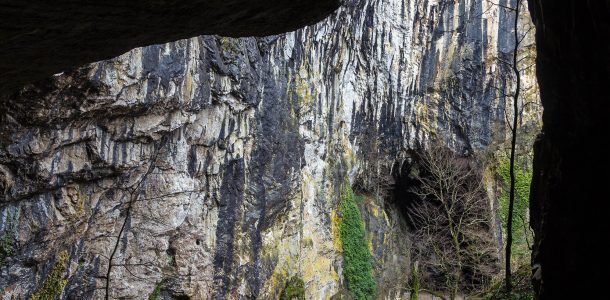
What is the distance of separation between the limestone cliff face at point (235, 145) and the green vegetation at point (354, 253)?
60 cm

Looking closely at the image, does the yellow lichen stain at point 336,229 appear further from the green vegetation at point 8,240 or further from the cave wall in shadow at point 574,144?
the cave wall in shadow at point 574,144

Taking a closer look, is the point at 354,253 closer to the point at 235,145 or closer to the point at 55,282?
the point at 235,145

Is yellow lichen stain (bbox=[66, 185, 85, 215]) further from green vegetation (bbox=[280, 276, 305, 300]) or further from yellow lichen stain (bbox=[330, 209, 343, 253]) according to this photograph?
yellow lichen stain (bbox=[330, 209, 343, 253])

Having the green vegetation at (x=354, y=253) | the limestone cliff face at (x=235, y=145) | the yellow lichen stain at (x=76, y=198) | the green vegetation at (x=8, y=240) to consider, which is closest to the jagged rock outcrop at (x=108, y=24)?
the limestone cliff face at (x=235, y=145)

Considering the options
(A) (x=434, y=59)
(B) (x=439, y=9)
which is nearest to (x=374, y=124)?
(A) (x=434, y=59)

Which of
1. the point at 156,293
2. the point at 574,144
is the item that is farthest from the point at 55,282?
the point at 574,144

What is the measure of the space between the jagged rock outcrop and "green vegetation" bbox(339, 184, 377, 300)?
15.6 metres

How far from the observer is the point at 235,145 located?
512 inches

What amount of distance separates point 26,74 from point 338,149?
15.5m

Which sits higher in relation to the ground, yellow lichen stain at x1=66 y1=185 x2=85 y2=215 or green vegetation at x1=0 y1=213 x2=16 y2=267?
yellow lichen stain at x1=66 y1=185 x2=85 y2=215

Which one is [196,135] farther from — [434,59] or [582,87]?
[434,59]

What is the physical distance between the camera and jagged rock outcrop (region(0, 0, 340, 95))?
3.18 meters

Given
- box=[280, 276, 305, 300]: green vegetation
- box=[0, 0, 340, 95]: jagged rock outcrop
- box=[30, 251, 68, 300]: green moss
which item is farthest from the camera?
box=[280, 276, 305, 300]: green vegetation

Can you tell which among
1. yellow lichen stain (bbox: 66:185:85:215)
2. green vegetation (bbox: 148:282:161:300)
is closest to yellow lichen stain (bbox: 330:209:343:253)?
green vegetation (bbox: 148:282:161:300)
